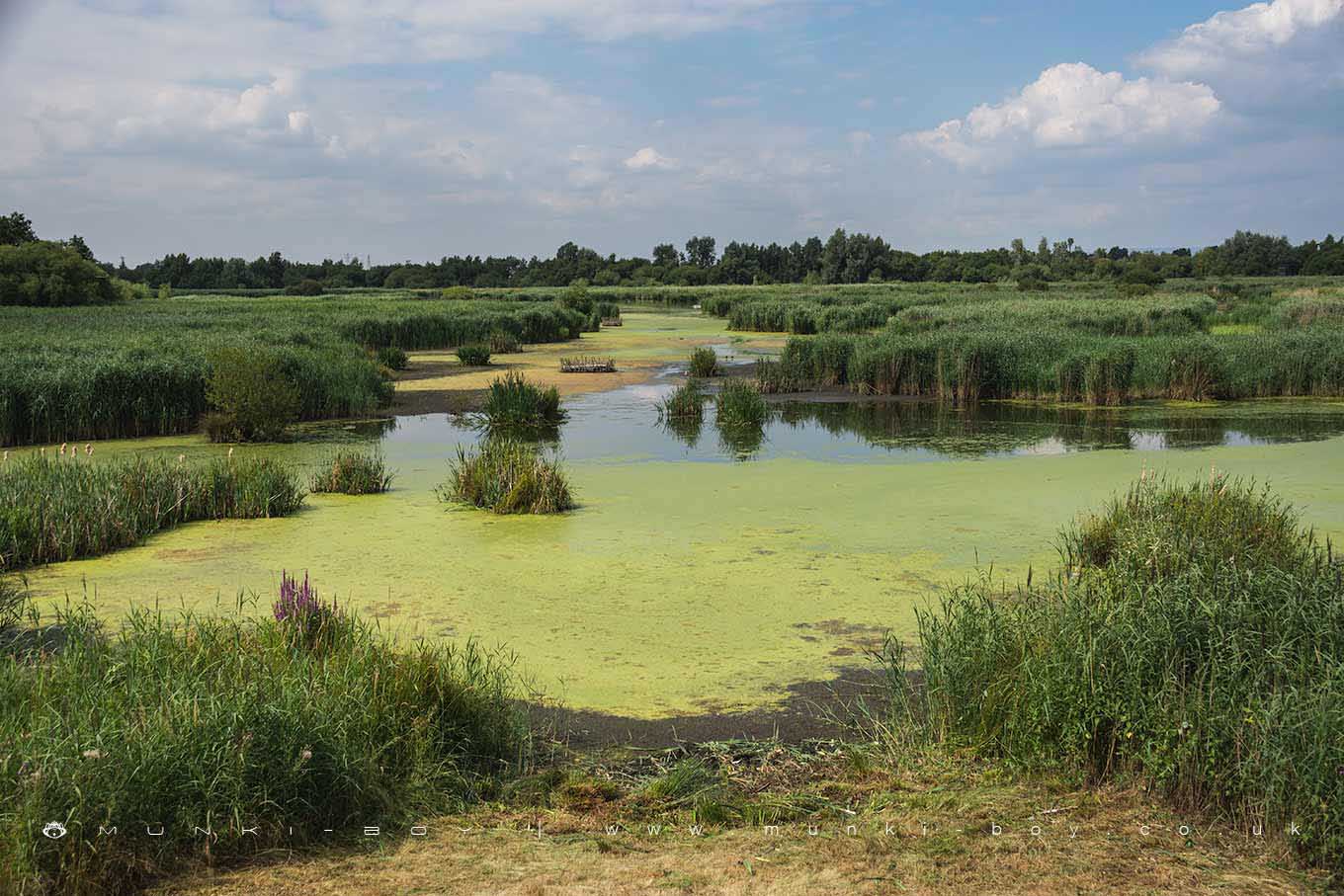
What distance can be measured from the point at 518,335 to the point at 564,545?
23120 mm

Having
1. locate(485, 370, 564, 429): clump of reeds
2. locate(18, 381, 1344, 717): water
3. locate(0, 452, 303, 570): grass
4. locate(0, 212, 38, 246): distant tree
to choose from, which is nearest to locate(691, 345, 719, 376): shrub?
locate(485, 370, 564, 429): clump of reeds

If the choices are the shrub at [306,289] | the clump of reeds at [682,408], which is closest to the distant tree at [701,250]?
the shrub at [306,289]

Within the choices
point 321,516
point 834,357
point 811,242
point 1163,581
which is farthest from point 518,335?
point 811,242

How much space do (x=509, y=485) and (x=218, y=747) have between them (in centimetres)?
562

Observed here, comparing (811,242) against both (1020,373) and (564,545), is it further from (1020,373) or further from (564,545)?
(564,545)

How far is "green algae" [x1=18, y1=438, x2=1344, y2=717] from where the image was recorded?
5203 mm

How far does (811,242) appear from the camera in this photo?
9731 cm

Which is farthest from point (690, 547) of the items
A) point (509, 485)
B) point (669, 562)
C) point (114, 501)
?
point (114, 501)

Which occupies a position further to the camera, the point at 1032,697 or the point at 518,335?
the point at 518,335

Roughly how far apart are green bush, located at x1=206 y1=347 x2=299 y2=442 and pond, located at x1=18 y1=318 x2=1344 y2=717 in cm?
46

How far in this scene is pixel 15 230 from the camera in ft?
149

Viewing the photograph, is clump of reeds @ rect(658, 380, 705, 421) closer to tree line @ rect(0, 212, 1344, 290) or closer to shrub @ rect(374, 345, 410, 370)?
shrub @ rect(374, 345, 410, 370)

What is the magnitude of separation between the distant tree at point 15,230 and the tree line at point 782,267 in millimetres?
5114

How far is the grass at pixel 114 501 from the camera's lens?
6832 mm
